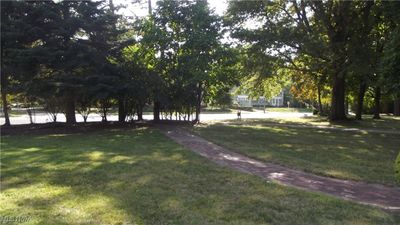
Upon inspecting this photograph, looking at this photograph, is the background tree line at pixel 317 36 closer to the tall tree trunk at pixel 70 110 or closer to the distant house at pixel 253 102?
the tall tree trunk at pixel 70 110

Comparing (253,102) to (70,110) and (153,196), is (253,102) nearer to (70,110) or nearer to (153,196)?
(70,110)

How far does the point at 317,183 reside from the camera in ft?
25.2

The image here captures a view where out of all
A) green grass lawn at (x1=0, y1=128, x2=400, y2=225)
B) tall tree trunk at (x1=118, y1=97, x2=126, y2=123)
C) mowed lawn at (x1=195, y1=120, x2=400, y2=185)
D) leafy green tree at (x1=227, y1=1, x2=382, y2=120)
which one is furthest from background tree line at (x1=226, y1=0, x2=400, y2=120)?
green grass lawn at (x1=0, y1=128, x2=400, y2=225)

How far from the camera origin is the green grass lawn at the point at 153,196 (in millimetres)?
5391

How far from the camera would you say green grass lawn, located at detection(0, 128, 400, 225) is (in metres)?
5.39

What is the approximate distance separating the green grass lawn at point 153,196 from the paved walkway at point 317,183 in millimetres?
484

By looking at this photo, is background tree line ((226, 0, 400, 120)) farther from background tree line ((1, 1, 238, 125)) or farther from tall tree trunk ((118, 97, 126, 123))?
tall tree trunk ((118, 97, 126, 123))

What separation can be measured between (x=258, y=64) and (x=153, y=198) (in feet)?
57.1

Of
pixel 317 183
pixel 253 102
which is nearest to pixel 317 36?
pixel 317 183

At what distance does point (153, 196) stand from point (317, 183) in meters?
3.18

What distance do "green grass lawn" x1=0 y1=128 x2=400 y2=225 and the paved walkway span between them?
48 cm

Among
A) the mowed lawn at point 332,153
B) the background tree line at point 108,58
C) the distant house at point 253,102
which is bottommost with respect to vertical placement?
the mowed lawn at point 332,153

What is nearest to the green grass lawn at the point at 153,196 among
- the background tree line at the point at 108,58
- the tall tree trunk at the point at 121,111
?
the background tree line at the point at 108,58

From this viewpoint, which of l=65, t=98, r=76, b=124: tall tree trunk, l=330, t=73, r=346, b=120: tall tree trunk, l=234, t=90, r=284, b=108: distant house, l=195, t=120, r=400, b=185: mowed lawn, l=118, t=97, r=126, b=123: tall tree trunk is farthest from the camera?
l=234, t=90, r=284, b=108: distant house
